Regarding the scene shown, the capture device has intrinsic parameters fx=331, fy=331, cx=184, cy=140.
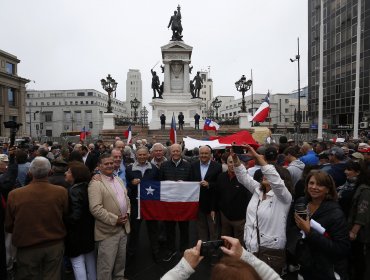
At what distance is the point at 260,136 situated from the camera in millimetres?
14859

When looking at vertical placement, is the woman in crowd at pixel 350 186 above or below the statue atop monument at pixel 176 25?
below

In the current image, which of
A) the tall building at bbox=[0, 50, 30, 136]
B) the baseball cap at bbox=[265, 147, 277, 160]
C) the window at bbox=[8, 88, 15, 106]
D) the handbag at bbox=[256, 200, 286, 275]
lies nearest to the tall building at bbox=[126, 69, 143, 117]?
the tall building at bbox=[0, 50, 30, 136]

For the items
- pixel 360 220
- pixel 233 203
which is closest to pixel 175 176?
pixel 233 203

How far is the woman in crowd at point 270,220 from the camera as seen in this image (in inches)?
159

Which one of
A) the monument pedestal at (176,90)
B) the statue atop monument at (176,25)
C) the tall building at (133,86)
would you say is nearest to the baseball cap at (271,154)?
the monument pedestal at (176,90)

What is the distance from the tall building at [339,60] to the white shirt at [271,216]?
139 ft

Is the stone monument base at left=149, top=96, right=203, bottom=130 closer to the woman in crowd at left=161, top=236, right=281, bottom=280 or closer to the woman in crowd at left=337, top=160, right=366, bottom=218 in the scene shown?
the woman in crowd at left=337, top=160, right=366, bottom=218

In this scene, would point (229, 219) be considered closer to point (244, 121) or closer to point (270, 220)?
point (270, 220)

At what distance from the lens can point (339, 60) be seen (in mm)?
47875

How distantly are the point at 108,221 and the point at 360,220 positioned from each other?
142 inches

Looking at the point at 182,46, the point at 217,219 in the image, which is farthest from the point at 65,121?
the point at 217,219

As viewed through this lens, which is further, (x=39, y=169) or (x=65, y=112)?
(x=65, y=112)

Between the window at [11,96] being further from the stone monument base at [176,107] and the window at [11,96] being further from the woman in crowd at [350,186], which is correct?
the woman in crowd at [350,186]

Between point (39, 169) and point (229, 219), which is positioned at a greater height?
point (39, 169)
